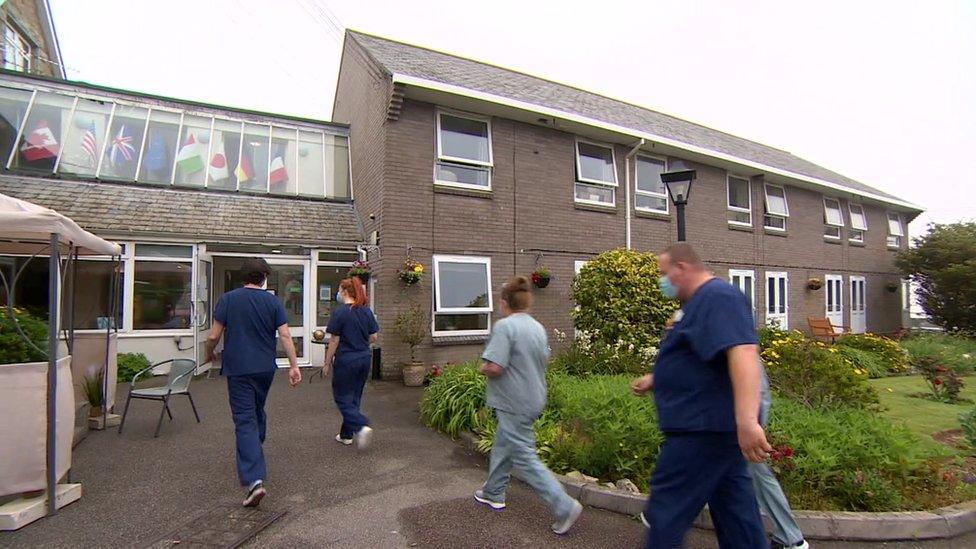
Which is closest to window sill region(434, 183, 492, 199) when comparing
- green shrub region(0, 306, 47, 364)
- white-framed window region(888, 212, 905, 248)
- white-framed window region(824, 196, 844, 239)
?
green shrub region(0, 306, 47, 364)

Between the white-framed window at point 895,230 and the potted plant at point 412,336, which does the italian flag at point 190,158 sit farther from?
the white-framed window at point 895,230

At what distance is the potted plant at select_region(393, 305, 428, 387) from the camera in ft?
28.1

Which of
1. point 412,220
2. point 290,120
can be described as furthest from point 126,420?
point 290,120

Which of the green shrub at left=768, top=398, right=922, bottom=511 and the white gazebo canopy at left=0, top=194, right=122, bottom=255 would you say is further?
the green shrub at left=768, top=398, right=922, bottom=511

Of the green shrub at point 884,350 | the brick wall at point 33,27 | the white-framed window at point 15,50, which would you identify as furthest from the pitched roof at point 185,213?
the green shrub at point 884,350

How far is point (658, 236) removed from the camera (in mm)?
12469

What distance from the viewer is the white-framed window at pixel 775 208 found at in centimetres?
1490

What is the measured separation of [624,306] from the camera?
790 centimetres

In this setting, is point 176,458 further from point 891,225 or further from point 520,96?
point 891,225

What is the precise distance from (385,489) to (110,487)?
228 cm

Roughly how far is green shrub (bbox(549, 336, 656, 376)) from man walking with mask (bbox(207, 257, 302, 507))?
4494 millimetres

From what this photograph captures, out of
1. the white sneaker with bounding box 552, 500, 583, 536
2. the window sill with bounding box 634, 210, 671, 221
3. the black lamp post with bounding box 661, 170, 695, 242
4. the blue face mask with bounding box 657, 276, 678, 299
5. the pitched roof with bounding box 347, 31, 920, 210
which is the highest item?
the pitched roof with bounding box 347, 31, 920, 210

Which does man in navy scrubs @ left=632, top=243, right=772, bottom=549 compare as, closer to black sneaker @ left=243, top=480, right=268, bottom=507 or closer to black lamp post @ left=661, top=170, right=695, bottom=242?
black sneaker @ left=243, top=480, right=268, bottom=507

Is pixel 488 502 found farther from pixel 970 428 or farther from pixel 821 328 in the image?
pixel 821 328
